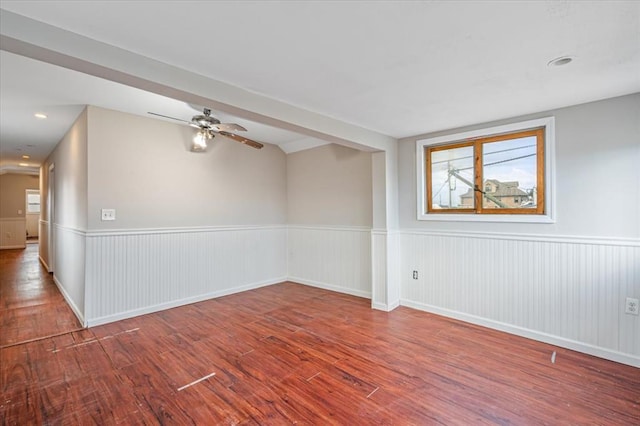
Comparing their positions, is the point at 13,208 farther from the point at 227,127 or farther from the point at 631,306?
the point at 631,306

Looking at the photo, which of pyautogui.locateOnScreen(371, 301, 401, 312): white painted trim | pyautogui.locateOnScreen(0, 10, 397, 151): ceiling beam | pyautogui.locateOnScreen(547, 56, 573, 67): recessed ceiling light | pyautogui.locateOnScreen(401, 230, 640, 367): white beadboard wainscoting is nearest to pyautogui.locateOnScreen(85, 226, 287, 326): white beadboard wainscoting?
pyautogui.locateOnScreen(371, 301, 401, 312): white painted trim

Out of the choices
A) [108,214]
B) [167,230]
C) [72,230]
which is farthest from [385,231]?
[72,230]

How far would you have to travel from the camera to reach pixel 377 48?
70.6 inches

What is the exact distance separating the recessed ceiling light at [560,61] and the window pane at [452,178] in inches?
61.0

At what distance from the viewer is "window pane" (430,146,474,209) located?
3.58m

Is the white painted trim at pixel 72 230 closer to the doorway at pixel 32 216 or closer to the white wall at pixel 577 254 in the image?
the white wall at pixel 577 254

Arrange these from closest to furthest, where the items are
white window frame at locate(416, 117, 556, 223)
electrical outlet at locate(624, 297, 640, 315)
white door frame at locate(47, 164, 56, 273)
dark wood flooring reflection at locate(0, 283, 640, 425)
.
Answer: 1. dark wood flooring reflection at locate(0, 283, 640, 425)
2. electrical outlet at locate(624, 297, 640, 315)
3. white window frame at locate(416, 117, 556, 223)
4. white door frame at locate(47, 164, 56, 273)

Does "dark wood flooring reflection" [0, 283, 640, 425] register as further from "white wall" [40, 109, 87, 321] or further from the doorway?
the doorway

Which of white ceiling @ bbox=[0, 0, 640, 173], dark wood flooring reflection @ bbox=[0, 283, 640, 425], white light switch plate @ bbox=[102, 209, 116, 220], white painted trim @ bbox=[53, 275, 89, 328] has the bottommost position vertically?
dark wood flooring reflection @ bbox=[0, 283, 640, 425]

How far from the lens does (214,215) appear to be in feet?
14.9

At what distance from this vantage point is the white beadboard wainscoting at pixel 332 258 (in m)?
4.51

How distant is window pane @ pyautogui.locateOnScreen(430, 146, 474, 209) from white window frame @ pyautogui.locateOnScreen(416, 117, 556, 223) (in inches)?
4.8

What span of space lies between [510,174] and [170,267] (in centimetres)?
437

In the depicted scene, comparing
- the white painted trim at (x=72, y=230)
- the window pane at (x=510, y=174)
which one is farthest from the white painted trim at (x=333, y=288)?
the white painted trim at (x=72, y=230)
